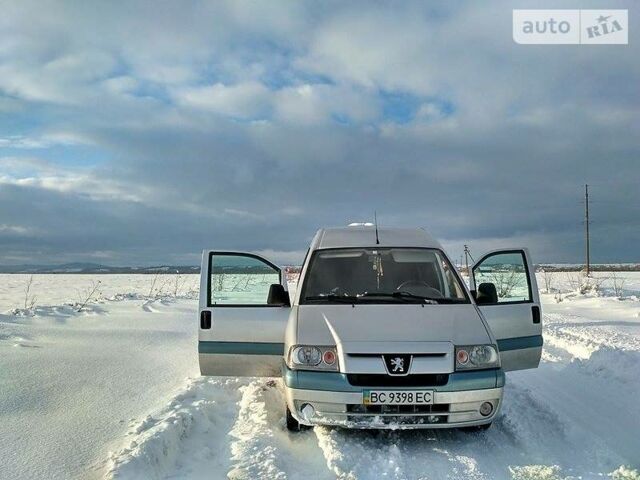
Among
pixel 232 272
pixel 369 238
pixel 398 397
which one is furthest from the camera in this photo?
pixel 232 272

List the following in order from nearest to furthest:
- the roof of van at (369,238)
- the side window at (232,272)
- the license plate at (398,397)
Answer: the license plate at (398,397) → the side window at (232,272) → the roof of van at (369,238)

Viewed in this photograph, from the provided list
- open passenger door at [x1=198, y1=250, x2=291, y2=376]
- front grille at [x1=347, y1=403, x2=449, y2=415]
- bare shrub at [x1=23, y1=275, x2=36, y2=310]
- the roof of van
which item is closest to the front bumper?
front grille at [x1=347, y1=403, x2=449, y2=415]

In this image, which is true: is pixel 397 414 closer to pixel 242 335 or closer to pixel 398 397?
pixel 398 397

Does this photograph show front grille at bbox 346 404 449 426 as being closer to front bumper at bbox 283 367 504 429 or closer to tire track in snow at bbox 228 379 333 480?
front bumper at bbox 283 367 504 429

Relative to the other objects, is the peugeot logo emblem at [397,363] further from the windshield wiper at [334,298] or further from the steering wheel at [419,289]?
the steering wheel at [419,289]

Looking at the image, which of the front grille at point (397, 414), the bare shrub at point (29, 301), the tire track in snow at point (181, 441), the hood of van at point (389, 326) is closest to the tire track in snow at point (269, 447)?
the tire track in snow at point (181, 441)

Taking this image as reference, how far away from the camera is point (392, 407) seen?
4.02 metres

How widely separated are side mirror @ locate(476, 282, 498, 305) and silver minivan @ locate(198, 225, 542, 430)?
0.03 ft

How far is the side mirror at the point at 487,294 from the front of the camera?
5.34m

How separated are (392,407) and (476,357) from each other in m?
0.79

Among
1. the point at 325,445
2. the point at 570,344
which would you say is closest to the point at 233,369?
the point at 325,445

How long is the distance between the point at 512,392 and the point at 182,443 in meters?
3.62

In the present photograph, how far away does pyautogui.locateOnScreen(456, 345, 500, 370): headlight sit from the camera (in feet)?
13.6

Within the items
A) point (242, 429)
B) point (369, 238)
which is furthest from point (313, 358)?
point (369, 238)
